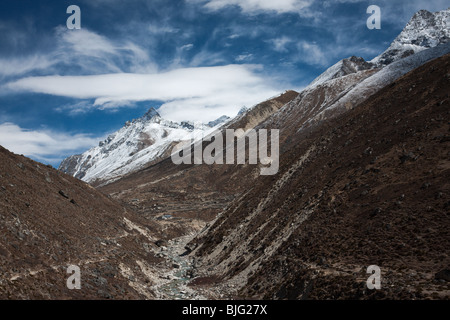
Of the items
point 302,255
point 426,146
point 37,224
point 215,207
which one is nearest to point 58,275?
point 37,224

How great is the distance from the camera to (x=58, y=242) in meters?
31.1

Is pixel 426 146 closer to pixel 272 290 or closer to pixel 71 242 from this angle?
pixel 272 290

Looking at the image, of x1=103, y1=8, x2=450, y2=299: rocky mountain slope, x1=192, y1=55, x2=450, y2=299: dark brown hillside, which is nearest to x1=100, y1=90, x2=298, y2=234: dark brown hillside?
x1=103, y1=8, x2=450, y2=299: rocky mountain slope

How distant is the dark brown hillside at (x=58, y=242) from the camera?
22.8 meters

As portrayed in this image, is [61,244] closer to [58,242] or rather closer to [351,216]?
[58,242]

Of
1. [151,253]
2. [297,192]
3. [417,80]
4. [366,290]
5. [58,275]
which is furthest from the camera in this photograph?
[151,253]

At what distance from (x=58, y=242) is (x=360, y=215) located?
2799cm

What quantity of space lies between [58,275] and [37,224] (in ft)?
29.4

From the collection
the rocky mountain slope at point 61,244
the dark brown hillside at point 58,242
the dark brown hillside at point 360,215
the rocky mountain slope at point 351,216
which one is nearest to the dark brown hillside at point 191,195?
the rocky mountain slope at point 61,244

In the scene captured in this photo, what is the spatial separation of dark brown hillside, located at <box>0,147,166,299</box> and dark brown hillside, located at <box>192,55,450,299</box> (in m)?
9.80

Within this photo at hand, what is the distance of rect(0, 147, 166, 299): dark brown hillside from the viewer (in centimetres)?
2281

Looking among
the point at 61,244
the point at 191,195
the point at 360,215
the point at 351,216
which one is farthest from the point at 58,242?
the point at 191,195

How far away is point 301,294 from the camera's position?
22953 mm
